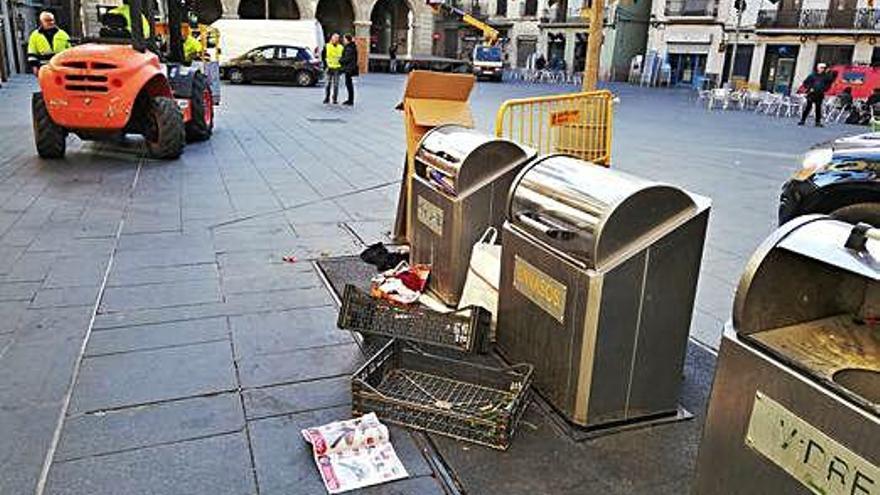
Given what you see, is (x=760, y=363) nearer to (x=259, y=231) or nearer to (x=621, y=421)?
(x=621, y=421)

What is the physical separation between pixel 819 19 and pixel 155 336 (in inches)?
1468

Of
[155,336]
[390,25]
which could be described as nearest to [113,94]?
[155,336]

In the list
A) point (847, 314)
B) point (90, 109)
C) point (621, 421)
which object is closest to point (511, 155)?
point (621, 421)

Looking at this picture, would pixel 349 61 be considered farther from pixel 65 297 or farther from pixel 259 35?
pixel 65 297

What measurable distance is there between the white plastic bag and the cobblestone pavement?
0.70 m

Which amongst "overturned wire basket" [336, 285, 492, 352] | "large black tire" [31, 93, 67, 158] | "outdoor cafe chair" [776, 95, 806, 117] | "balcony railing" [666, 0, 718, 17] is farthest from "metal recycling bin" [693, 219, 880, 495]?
"balcony railing" [666, 0, 718, 17]

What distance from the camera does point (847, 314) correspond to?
185cm

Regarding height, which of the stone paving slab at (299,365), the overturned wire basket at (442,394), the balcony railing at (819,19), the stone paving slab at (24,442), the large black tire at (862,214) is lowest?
the stone paving slab at (24,442)

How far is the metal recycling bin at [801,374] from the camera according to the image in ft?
5.04

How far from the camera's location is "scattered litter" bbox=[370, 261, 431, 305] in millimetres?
3875

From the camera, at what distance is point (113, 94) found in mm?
7730

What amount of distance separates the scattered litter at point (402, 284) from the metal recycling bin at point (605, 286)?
96 cm

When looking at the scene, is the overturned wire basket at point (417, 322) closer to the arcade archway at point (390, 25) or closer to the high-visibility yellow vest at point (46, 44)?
the high-visibility yellow vest at point (46, 44)

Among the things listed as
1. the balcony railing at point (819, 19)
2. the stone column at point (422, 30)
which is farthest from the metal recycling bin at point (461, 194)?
the stone column at point (422, 30)
